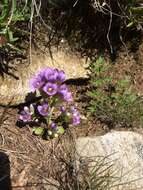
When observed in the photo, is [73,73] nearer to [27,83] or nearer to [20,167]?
[27,83]

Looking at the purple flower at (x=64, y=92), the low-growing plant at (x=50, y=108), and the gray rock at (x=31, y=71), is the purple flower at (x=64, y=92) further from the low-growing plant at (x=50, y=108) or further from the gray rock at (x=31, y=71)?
the gray rock at (x=31, y=71)

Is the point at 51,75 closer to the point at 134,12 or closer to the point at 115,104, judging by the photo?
the point at 115,104

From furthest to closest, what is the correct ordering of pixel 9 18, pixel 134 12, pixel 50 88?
pixel 134 12
pixel 9 18
pixel 50 88

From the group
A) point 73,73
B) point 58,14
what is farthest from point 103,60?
point 58,14

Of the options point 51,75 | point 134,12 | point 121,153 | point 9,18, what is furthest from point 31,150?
point 134,12

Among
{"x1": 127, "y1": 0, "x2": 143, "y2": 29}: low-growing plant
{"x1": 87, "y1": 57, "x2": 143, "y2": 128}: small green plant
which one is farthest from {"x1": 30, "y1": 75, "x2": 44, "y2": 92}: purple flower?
{"x1": 127, "y1": 0, "x2": 143, "y2": 29}: low-growing plant

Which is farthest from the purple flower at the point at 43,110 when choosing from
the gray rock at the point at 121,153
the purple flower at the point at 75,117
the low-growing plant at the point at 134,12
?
Answer: the low-growing plant at the point at 134,12
